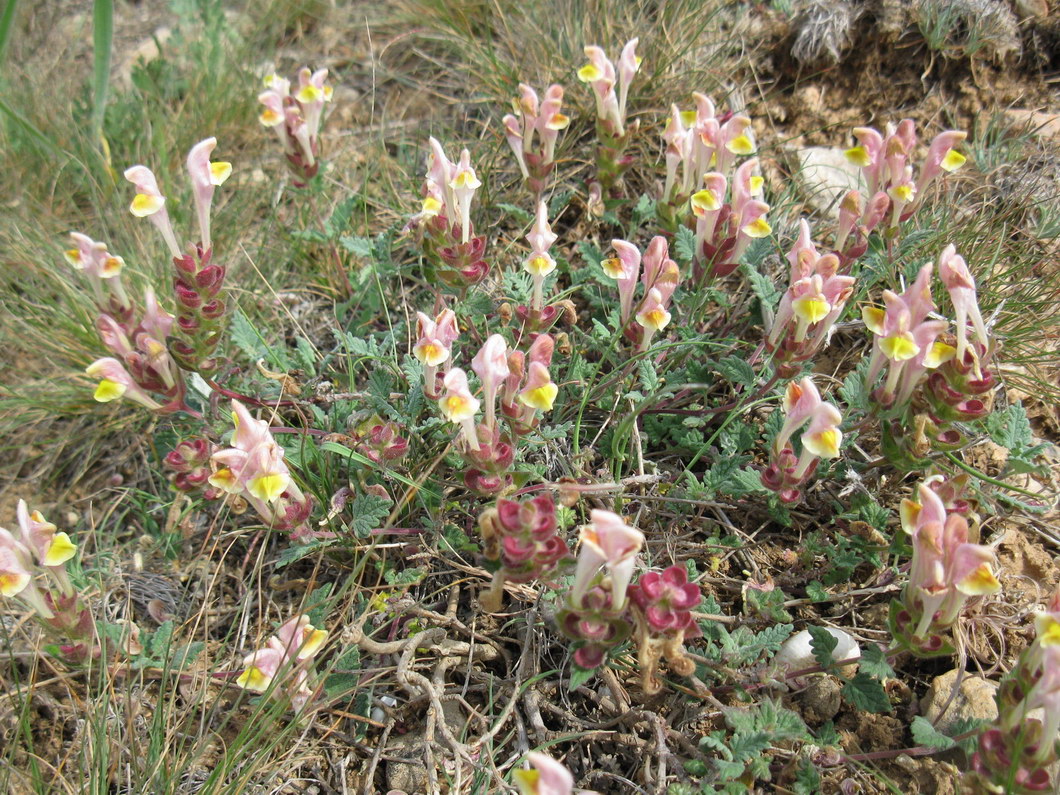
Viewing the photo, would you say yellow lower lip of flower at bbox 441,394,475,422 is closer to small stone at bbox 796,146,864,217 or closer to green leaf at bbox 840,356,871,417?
green leaf at bbox 840,356,871,417

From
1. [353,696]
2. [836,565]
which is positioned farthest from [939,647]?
[353,696]

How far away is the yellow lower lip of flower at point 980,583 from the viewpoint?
2.05 metres

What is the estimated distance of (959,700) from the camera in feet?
8.01

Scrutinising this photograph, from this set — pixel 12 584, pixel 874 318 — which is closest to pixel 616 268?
pixel 874 318

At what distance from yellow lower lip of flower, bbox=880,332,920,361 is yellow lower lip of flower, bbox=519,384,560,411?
1041 millimetres

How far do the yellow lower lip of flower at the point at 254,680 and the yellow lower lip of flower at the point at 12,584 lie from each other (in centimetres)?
76

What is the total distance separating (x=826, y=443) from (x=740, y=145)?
4.54ft

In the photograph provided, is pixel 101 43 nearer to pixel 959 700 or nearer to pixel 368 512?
pixel 368 512

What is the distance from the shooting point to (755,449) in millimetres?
3199

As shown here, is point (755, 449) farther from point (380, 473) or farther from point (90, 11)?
point (90, 11)

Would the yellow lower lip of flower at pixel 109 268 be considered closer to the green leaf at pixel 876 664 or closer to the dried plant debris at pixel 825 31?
the green leaf at pixel 876 664

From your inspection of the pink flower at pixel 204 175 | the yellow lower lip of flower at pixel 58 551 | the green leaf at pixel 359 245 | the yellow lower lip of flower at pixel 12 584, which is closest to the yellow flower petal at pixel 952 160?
the green leaf at pixel 359 245

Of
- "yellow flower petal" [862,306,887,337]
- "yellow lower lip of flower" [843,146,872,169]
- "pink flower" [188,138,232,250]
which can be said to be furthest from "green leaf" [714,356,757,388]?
"pink flower" [188,138,232,250]

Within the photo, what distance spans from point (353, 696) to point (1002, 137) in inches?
151
